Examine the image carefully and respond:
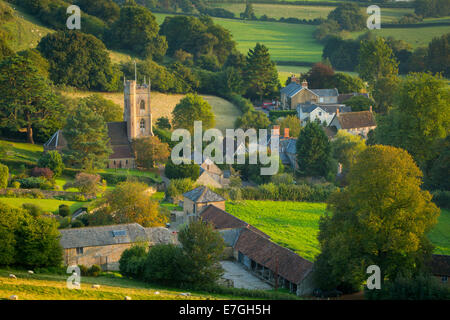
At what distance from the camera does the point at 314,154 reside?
66438mm

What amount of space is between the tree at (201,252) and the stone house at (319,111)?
46.7 meters

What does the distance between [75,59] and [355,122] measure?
112ft

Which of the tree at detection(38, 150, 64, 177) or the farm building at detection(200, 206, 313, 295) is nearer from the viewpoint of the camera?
the farm building at detection(200, 206, 313, 295)

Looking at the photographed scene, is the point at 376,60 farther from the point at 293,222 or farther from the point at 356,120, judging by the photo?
the point at 293,222

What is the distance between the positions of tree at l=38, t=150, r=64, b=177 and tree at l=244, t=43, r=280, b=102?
1659 inches

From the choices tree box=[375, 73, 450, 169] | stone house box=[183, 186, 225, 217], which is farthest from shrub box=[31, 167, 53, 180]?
tree box=[375, 73, 450, 169]

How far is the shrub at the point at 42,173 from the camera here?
188ft

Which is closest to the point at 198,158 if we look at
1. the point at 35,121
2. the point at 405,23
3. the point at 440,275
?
the point at 35,121

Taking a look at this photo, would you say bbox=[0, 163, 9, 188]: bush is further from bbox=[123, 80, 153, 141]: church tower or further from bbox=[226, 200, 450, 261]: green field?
bbox=[123, 80, 153, 141]: church tower

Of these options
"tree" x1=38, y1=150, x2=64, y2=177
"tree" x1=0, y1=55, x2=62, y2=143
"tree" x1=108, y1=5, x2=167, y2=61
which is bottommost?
"tree" x1=38, y1=150, x2=64, y2=177

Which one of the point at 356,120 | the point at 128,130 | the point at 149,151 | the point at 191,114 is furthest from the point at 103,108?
the point at 356,120

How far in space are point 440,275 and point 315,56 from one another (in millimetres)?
82871

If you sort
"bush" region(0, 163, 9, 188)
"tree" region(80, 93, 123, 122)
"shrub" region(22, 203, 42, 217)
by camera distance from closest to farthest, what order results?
1. "shrub" region(22, 203, 42, 217)
2. "bush" region(0, 163, 9, 188)
3. "tree" region(80, 93, 123, 122)

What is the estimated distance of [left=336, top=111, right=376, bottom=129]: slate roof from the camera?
78.8m
